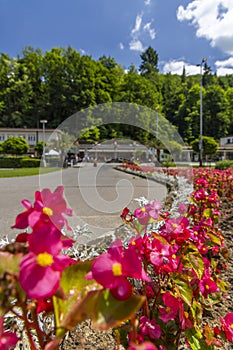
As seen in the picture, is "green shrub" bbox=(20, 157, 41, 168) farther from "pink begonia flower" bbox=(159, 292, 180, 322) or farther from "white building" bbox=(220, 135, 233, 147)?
"white building" bbox=(220, 135, 233, 147)

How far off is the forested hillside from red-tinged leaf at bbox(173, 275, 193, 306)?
4267 cm

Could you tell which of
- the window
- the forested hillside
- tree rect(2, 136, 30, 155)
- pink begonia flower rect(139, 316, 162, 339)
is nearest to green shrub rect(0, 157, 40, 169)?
tree rect(2, 136, 30, 155)

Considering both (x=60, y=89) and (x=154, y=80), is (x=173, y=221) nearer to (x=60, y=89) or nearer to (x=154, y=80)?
(x=60, y=89)

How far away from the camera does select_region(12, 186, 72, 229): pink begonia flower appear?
1.53 ft

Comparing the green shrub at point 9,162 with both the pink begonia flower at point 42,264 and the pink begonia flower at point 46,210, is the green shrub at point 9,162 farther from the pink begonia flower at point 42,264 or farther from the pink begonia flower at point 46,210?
the pink begonia flower at point 42,264

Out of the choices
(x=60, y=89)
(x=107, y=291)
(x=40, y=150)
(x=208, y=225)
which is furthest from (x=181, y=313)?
(x=60, y=89)

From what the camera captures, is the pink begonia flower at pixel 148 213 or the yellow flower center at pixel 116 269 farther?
the pink begonia flower at pixel 148 213

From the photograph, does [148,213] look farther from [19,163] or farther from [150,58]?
[150,58]

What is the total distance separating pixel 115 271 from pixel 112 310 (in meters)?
0.06

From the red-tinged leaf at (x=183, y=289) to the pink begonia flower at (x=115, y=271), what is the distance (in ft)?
1.62

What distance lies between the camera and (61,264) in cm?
41

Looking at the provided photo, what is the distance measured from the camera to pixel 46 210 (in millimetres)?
481

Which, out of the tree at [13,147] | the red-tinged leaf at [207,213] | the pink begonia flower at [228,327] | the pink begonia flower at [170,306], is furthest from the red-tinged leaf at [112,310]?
the tree at [13,147]

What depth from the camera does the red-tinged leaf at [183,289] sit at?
876mm
